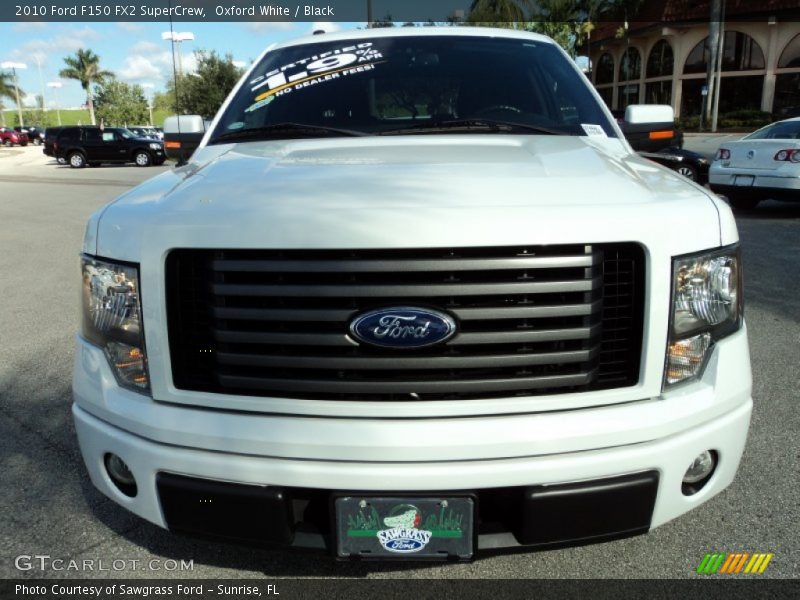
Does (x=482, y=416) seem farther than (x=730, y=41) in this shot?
No

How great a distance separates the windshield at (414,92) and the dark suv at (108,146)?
83.6 feet

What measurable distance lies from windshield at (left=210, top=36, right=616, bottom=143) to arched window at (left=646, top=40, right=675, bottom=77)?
4140 cm

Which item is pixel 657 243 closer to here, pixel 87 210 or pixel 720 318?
pixel 720 318

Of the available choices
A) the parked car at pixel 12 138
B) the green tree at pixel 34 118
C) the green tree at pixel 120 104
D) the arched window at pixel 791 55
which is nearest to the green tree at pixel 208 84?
the arched window at pixel 791 55

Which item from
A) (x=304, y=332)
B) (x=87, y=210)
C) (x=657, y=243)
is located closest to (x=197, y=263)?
(x=304, y=332)

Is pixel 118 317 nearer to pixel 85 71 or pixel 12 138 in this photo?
pixel 12 138

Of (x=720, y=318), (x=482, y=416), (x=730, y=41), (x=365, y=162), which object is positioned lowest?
(x=482, y=416)

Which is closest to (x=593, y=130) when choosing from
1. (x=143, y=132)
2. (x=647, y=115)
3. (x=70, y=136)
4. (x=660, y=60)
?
(x=647, y=115)

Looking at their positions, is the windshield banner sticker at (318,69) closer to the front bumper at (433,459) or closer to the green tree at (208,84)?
the front bumper at (433,459)

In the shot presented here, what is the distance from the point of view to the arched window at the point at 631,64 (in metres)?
43.5

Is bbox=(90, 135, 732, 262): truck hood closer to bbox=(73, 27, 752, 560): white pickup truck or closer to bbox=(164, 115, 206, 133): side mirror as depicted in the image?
bbox=(73, 27, 752, 560): white pickup truck

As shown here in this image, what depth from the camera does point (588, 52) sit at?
45.4 metres

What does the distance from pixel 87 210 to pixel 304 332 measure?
40.2 ft

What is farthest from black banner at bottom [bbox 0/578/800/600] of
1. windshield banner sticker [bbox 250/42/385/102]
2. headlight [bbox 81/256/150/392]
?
→ windshield banner sticker [bbox 250/42/385/102]
